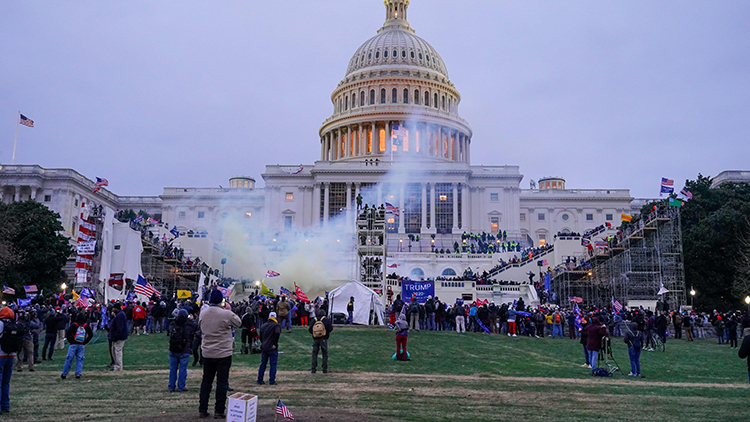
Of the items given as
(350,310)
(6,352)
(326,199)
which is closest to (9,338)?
(6,352)

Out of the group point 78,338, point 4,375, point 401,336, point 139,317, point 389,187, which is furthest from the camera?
point 389,187

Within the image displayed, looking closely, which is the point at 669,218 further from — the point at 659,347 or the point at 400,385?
the point at 400,385

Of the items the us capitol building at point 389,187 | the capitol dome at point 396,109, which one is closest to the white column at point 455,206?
the us capitol building at point 389,187

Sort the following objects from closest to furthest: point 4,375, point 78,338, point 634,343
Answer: point 4,375
point 78,338
point 634,343

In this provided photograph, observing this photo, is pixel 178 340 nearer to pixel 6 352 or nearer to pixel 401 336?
pixel 6 352

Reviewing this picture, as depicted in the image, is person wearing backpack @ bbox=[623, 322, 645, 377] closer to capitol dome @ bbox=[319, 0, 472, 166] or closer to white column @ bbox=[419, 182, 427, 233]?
white column @ bbox=[419, 182, 427, 233]

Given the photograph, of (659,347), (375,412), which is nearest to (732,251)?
(659,347)

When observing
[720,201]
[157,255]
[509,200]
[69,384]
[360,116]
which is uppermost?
[360,116]

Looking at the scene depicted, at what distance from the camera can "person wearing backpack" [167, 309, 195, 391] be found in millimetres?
12422

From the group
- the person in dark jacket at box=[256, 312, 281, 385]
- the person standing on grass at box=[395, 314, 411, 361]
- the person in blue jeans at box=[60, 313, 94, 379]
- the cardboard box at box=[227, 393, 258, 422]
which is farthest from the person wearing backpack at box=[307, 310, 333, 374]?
the cardboard box at box=[227, 393, 258, 422]

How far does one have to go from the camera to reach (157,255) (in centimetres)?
5028

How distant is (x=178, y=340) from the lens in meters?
12.4

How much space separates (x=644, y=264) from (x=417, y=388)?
38.0m

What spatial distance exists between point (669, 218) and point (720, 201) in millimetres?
12171
